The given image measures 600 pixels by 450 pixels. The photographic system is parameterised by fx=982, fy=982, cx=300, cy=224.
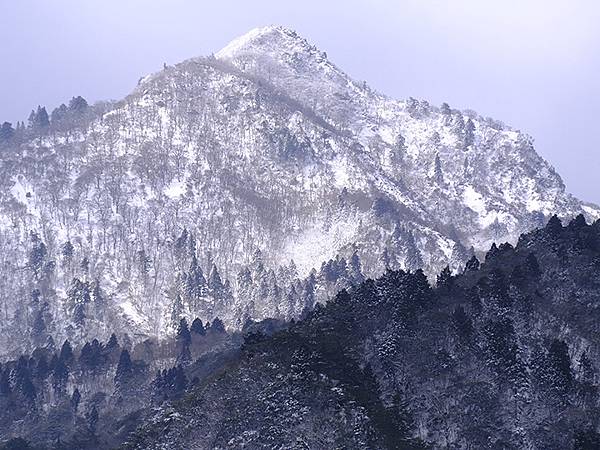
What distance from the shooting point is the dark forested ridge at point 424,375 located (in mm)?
144250

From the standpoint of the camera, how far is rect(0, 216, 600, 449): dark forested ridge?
5679 inches

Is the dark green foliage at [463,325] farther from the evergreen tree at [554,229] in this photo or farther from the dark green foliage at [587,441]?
the evergreen tree at [554,229]

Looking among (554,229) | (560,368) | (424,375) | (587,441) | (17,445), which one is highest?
(554,229)

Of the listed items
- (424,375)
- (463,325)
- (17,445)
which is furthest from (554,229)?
(17,445)

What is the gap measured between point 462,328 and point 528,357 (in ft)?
37.4

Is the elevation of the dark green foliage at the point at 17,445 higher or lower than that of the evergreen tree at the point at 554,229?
lower

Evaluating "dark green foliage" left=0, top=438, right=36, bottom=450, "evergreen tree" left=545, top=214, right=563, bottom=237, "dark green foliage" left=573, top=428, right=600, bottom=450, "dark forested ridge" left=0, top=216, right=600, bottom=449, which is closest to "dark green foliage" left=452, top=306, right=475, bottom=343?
"dark forested ridge" left=0, top=216, right=600, bottom=449

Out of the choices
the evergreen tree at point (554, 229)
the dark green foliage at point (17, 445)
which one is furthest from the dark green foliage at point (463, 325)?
the dark green foliage at point (17, 445)

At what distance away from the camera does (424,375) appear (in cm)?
15488

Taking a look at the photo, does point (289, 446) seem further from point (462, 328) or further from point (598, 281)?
point (598, 281)

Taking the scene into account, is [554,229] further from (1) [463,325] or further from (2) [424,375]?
Answer: (2) [424,375]

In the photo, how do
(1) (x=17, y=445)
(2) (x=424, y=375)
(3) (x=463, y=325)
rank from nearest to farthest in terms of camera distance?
(2) (x=424, y=375)
(3) (x=463, y=325)
(1) (x=17, y=445)

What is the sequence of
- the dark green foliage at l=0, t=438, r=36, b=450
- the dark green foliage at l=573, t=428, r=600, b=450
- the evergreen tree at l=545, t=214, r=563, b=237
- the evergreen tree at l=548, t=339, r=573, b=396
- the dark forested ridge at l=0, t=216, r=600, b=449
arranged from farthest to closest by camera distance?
the dark green foliage at l=0, t=438, r=36, b=450, the evergreen tree at l=545, t=214, r=563, b=237, the evergreen tree at l=548, t=339, r=573, b=396, the dark forested ridge at l=0, t=216, r=600, b=449, the dark green foliage at l=573, t=428, r=600, b=450

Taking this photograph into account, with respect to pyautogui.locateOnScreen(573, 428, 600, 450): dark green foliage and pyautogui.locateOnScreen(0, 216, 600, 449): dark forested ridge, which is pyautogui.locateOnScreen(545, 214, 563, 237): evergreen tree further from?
pyautogui.locateOnScreen(573, 428, 600, 450): dark green foliage
